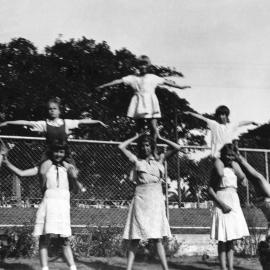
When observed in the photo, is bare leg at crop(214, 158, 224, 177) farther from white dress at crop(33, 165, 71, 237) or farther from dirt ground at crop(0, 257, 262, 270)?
white dress at crop(33, 165, 71, 237)

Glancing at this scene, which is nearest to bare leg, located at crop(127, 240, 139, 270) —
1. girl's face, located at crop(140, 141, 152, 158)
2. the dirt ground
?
the dirt ground

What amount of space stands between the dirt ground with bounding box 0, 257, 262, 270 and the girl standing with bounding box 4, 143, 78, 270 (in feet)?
3.37

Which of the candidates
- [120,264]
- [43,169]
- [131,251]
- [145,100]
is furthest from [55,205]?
[145,100]

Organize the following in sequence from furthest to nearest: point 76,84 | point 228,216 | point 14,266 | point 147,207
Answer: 1. point 76,84
2. point 228,216
3. point 14,266
4. point 147,207

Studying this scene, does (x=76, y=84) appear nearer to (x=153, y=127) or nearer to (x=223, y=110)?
(x=153, y=127)

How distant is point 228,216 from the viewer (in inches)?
375

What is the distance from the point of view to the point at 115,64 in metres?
43.2

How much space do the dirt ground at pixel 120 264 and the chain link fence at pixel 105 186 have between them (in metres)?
0.95

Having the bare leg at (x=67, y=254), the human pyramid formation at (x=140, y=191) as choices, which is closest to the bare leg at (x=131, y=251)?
the human pyramid formation at (x=140, y=191)

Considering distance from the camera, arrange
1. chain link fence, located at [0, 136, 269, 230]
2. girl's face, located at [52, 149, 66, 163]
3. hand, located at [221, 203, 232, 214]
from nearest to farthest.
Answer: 1. girl's face, located at [52, 149, 66, 163]
2. hand, located at [221, 203, 232, 214]
3. chain link fence, located at [0, 136, 269, 230]

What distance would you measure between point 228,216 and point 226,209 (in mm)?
309

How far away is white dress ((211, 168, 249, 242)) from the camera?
30.9ft

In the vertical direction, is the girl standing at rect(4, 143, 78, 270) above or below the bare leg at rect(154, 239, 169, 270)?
above

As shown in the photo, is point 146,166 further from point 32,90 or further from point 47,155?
point 32,90
